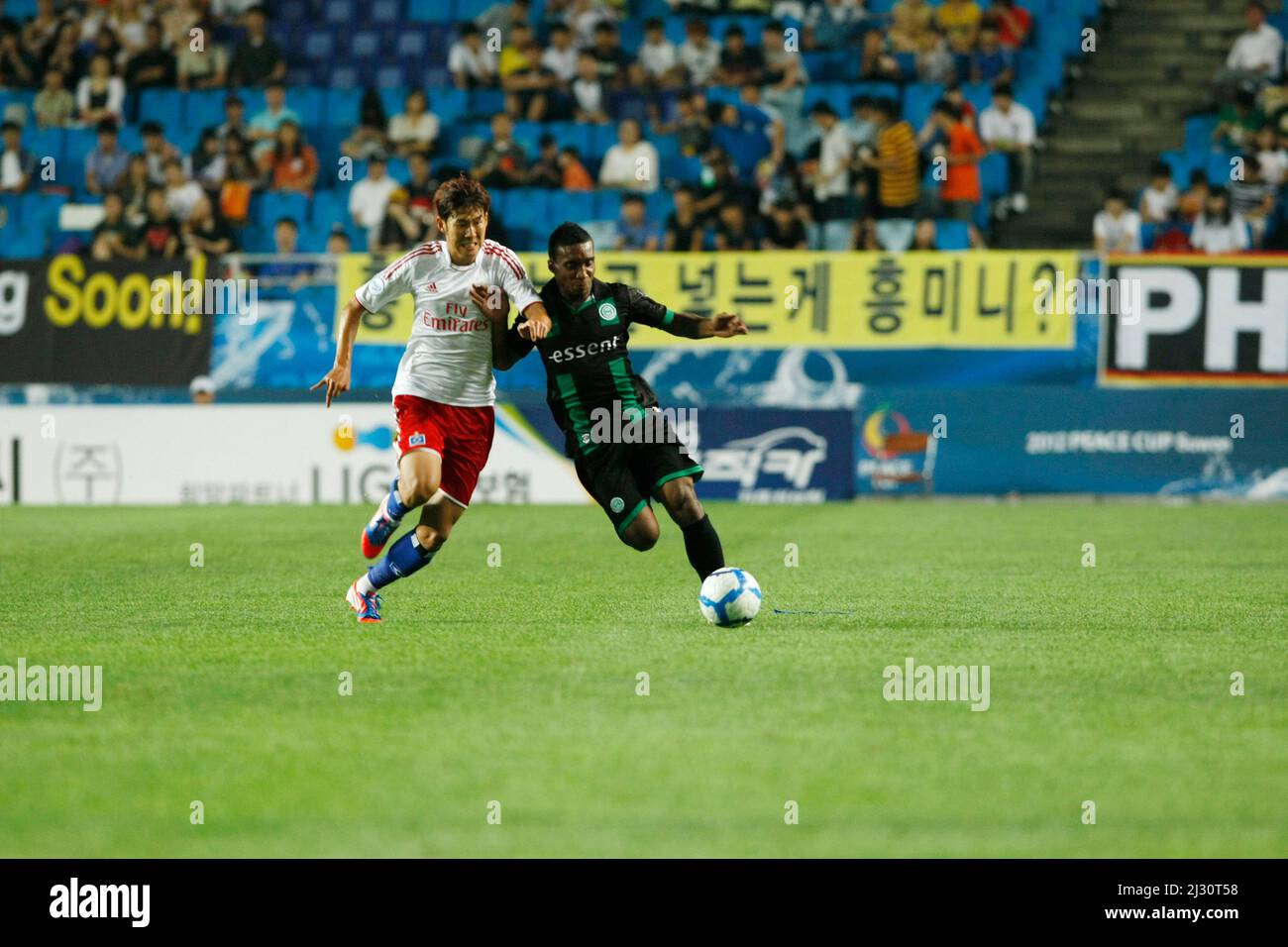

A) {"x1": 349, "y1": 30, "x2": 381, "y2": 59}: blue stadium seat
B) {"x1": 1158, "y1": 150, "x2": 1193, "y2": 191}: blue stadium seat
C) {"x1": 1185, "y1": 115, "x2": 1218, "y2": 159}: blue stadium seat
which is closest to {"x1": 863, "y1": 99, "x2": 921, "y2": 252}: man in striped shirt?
{"x1": 1158, "y1": 150, "x2": 1193, "y2": 191}: blue stadium seat

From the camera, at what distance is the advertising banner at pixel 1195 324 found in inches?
727

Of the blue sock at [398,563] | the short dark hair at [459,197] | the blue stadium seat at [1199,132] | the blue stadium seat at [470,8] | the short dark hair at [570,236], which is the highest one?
the blue stadium seat at [470,8]

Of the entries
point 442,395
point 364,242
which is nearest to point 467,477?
point 442,395

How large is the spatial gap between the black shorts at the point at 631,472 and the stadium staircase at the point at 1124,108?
41.8ft

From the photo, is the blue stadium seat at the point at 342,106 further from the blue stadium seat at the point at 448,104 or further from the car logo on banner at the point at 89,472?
the car logo on banner at the point at 89,472

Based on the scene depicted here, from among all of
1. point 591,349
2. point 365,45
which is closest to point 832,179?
point 365,45

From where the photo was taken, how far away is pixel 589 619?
8.88 meters

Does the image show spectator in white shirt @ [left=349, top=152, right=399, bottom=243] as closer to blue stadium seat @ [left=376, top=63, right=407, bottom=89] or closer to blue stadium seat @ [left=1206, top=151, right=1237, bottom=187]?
blue stadium seat @ [left=376, top=63, right=407, bottom=89]

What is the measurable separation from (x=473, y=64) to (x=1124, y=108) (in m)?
8.48

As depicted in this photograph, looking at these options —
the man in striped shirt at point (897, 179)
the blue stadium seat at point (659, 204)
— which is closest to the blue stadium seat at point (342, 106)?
the blue stadium seat at point (659, 204)

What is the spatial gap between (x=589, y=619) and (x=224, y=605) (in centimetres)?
212

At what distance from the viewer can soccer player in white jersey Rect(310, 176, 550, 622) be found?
28.6 ft

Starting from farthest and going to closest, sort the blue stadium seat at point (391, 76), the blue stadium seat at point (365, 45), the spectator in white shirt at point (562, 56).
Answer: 1. the blue stadium seat at point (365, 45)
2. the blue stadium seat at point (391, 76)
3. the spectator in white shirt at point (562, 56)
